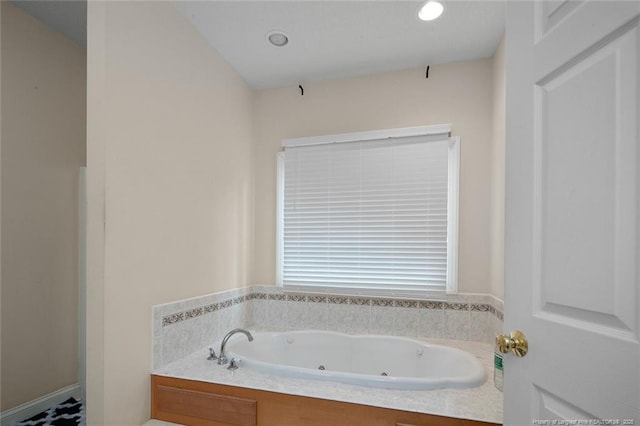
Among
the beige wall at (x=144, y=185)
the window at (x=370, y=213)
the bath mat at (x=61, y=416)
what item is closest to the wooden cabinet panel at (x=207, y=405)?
the beige wall at (x=144, y=185)

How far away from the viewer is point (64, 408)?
2381 millimetres

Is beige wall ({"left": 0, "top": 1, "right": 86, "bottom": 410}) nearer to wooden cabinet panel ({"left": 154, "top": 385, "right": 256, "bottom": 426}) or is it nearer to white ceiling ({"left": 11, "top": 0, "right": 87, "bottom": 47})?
white ceiling ({"left": 11, "top": 0, "right": 87, "bottom": 47})

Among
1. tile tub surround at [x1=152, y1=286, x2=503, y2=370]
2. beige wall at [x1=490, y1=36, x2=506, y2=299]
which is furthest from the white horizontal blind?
beige wall at [x1=490, y1=36, x2=506, y2=299]

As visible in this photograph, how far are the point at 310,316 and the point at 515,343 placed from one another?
1.92 meters

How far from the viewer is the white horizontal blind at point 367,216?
2.45 m

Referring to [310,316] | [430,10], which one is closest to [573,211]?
[430,10]

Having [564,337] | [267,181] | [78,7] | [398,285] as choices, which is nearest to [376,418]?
[564,337]

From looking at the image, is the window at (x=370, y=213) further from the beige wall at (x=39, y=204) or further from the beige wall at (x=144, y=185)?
the beige wall at (x=39, y=204)

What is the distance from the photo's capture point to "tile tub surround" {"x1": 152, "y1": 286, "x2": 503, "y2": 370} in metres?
2.00

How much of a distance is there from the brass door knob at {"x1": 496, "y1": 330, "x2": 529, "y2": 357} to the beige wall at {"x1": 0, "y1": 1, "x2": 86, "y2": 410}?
2883mm

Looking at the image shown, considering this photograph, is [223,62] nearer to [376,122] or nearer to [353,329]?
[376,122]

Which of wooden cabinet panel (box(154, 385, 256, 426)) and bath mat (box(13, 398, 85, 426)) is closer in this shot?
wooden cabinet panel (box(154, 385, 256, 426))

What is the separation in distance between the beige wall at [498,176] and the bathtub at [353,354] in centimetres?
55

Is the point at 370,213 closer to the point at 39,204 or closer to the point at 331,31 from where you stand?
the point at 331,31
